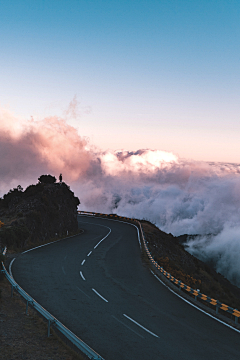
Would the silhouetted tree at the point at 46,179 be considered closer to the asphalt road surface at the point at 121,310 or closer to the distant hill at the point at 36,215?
the distant hill at the point at 36,215

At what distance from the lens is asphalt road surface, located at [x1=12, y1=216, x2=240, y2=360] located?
1079 centimetres

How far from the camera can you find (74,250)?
32.1 meters

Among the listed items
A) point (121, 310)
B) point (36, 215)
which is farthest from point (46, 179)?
point (121, 310)

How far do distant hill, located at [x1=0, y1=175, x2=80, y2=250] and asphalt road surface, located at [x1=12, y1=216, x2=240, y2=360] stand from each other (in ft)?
14.7

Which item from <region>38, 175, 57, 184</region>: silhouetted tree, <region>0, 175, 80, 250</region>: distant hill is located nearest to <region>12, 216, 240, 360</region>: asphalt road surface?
<region>0, 175, 80, 250</region>: distant hill

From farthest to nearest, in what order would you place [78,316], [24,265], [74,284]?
[24,265]
[74,284]
[78,316]

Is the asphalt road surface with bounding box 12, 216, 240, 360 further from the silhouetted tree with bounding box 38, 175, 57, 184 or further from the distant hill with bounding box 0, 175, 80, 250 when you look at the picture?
the silhouetted tree with bounding box 38, 175, 57, 184

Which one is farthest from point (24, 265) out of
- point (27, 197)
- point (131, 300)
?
point (27, 197)

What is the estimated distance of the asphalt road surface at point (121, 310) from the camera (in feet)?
35.4

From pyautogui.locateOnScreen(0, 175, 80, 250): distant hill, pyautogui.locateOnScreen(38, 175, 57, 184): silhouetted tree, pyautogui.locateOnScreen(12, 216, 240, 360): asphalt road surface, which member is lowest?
pyautogui.locateOnScreen(12, 216, 240, 360): asphalt road surface

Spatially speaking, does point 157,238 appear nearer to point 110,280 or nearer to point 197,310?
point 110,280

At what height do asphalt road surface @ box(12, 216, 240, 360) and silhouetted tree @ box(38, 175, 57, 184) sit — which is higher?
silhouetted tree @ box(38, 175, 57, 184)

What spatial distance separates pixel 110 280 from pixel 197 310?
288 inches

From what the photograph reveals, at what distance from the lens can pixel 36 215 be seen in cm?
3603
